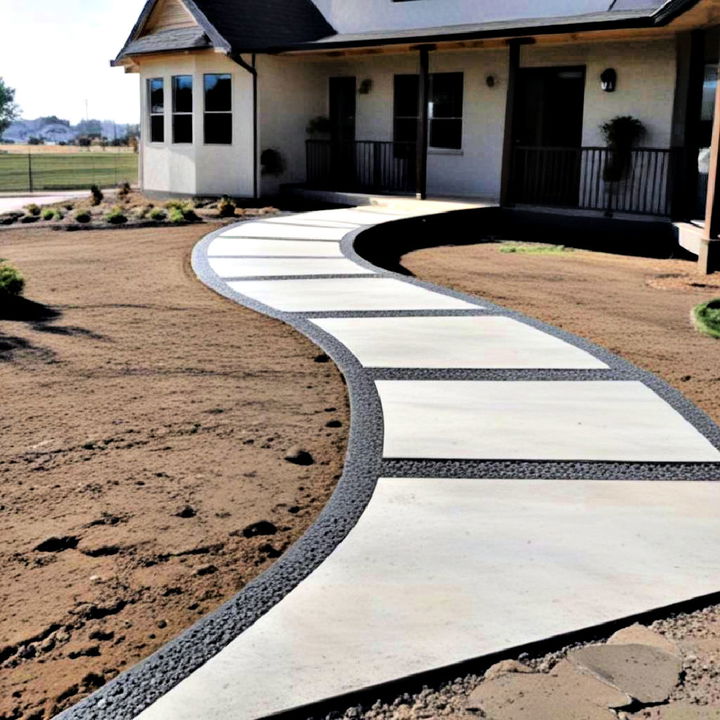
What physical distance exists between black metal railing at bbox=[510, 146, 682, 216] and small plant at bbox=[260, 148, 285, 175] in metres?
5.37

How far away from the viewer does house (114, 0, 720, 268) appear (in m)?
15.2

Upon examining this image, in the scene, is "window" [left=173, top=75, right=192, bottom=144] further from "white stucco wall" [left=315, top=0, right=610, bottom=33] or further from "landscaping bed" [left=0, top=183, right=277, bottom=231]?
"white stucco wall" [left=315, top=0, right=610, bottom=33]

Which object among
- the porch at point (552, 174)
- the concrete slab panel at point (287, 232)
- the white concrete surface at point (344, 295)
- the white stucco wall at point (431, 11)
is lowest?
the white concrete surface at point (344, 295)

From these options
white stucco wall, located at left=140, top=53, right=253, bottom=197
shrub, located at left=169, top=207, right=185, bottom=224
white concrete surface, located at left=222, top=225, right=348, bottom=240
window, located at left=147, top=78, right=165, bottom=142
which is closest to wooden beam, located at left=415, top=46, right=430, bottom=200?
white concrete surface, located at left=222, top=225, right=348, bottom=240

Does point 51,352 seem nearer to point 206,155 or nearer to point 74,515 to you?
point 74,515

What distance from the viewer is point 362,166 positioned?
67.0 feet

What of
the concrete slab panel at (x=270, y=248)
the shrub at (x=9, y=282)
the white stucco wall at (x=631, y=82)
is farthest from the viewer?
the white stucco wall at (x=631, y=82)

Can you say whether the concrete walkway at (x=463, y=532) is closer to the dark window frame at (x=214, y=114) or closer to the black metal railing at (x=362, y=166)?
the black metal railing at (x=362, y=166)

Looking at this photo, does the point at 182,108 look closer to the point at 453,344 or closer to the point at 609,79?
the point at 609,79

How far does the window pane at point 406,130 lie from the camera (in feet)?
64.1

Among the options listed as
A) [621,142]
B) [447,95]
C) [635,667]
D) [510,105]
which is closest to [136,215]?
[447,95]

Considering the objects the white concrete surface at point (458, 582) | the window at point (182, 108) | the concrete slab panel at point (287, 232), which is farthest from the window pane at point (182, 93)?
the white concrete surface at point (458, 582)

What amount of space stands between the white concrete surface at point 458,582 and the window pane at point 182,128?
1822 cm

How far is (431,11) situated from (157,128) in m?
6.96
